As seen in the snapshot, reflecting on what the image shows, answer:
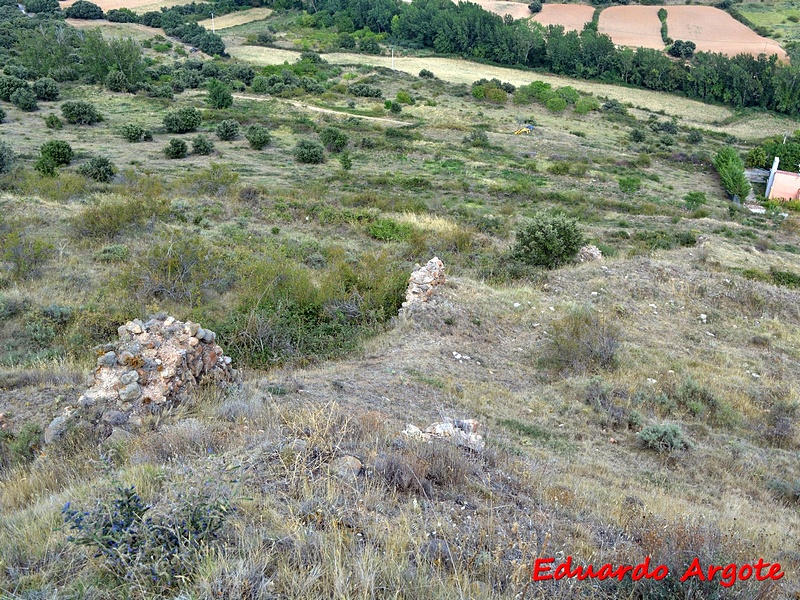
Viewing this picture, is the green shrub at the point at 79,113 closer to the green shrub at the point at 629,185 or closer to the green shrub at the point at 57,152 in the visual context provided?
the green shrub at the point at 57,152

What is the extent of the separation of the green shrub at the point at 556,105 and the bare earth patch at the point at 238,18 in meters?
47.7

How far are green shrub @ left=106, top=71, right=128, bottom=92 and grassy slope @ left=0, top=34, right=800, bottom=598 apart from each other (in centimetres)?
2336

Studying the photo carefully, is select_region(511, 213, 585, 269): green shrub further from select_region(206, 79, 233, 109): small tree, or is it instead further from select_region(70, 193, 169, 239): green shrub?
select_region(206, 79, 233, 109): small tree

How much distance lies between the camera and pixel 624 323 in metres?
11.2

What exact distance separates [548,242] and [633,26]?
74828mm

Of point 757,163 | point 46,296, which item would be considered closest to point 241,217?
point 46,296

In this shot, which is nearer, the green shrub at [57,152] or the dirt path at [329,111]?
the green shrub at [57,152]

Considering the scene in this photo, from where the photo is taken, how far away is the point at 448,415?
6957mm

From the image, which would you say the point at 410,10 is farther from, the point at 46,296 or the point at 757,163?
the point at 46,296

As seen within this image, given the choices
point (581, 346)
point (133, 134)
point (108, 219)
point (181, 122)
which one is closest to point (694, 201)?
point (581, 346)

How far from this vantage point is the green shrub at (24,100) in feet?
103

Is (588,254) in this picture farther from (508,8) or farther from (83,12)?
(508,8)

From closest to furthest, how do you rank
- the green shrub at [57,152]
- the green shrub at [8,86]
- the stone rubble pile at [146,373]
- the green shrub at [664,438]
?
the stone rubble pile at [146,373] < the green shrub at [664,438] < the green shrub at [57,152] < the green shrub at [8,86]

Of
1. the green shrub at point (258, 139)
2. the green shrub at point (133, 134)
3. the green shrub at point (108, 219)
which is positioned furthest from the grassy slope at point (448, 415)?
the green shrub at point (133, 134)
